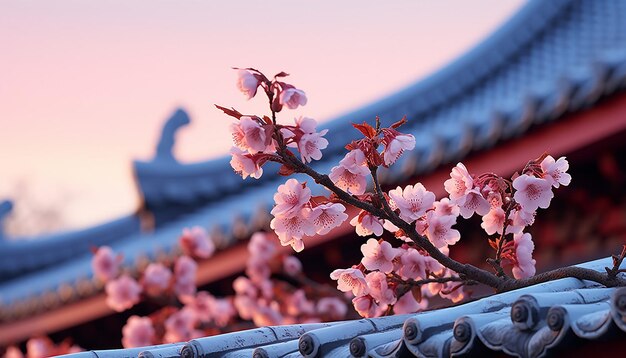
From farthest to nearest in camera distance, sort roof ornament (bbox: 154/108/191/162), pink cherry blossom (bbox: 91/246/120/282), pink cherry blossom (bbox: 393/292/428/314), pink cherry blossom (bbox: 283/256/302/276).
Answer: roof ornament (bbox: 154/108/191/162)
pink cherry blossom (bbox: 91/246/120/282)
pink cherry blossom (bbox: 283/256/302/276)
pink cherry blossom (bbox: 393/292/428/314)

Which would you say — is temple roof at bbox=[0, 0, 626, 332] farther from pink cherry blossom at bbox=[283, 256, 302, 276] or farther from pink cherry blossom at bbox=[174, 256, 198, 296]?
pink cherry blossom at bbox=[283, 256, 302, 276]

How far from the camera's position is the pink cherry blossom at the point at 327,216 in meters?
2.64

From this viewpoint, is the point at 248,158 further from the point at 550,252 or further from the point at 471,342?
the point at 550,252

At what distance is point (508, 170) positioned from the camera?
5.17 metres

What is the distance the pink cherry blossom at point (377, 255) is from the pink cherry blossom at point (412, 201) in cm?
18

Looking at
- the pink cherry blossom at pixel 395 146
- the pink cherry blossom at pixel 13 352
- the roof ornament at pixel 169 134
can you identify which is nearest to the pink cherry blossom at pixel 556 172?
the pink cherry blossom at pixel 395 146

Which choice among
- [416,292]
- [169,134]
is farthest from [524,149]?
[169,134]

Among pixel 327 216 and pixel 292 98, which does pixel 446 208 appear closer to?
pixel 327 216

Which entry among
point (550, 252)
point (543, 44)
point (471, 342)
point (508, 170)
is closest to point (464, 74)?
point (543, 44)

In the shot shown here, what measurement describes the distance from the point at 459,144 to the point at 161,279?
→ 98.8 inches

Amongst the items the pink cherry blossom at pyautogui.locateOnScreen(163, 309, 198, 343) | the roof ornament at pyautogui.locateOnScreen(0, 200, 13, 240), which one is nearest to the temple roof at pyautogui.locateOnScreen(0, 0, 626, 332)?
the pink cherry blossom at pyautogui.locateOnScreen(163, 309, 198, 343)

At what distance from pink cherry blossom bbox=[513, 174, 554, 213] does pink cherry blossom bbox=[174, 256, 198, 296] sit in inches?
165

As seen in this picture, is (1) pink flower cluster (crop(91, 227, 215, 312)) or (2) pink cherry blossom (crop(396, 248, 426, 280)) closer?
(2) pink cherry blossom (crop(396, 248, 426, 280))

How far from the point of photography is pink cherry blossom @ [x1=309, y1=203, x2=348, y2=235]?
104 inches
